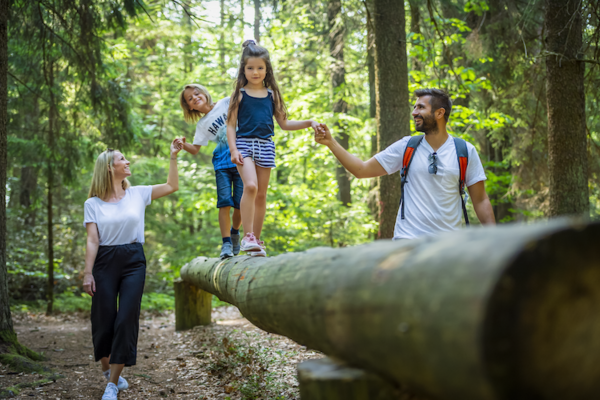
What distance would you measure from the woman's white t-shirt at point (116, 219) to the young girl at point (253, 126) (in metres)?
1.10

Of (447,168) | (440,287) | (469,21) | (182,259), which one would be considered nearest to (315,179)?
(182,259)

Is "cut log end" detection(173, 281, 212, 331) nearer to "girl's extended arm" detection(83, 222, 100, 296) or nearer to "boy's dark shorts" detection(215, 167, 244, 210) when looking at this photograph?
"boy's dark shorts" detection(215, 167, 244, 210)

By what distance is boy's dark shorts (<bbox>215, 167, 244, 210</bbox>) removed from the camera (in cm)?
541

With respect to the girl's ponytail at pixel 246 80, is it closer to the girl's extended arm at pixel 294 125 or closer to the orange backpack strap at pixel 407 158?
the girl's extended arm at pixel 294 125

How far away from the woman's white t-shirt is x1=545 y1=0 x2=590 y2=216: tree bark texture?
5272 mm

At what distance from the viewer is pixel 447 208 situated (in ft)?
13.1

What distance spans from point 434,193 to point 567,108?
3305mm

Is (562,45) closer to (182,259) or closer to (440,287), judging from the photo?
(440,287)

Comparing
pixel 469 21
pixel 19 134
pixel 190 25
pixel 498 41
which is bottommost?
pixel 19 134

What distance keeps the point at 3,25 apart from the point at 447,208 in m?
5.51

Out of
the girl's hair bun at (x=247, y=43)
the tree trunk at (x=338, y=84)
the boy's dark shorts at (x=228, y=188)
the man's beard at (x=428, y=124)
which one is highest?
the tree trunk at (x=338, y=84)

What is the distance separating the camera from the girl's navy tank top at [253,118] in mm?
4984

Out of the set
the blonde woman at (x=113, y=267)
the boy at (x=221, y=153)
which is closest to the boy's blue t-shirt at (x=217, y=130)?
the boy at (x=221, y=153)

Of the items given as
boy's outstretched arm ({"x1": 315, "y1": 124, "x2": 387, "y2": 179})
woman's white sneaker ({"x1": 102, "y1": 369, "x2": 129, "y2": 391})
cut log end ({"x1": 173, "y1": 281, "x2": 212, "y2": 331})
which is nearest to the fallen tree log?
boy's outstretched arm ({"x1": 315, "y1": 124, "x2": 387, "y2": 179})
